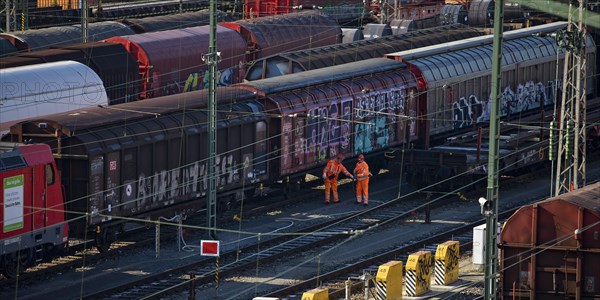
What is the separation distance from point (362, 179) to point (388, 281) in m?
10.8

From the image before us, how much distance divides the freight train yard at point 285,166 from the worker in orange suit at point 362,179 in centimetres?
7

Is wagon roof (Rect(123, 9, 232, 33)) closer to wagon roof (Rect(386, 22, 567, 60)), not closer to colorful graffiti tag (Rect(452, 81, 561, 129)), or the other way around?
wagon roof (Rect(386, 22, 567, 60))

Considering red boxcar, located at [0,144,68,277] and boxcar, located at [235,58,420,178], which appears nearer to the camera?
red boxcar, located at [0,144,68,277]

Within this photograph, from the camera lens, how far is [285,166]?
3706 centimetres

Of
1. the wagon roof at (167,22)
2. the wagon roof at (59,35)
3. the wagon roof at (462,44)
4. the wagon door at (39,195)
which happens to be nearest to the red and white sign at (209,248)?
the wagon door at (39,195)

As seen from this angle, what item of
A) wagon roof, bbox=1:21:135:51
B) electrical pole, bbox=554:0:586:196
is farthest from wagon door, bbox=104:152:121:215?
wagon roof, bbox=1:21:135:51

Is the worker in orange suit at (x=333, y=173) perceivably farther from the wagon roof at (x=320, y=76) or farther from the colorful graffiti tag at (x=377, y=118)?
the wagon roof at (x=320, y=76)

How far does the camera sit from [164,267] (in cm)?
3030

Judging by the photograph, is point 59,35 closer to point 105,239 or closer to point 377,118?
point 377,118

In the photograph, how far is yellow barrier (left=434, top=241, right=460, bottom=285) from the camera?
2859 cm

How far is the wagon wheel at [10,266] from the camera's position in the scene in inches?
1085

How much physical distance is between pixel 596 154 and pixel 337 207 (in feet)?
44.2

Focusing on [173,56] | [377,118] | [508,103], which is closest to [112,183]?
[377,118]

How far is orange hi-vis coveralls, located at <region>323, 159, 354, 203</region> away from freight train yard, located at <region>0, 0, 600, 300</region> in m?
0.04
